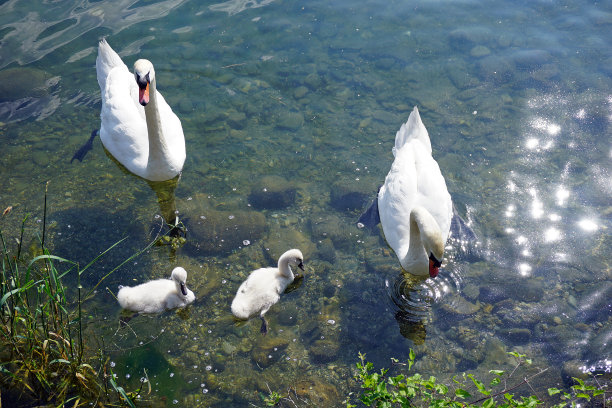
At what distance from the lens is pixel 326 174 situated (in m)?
8.34

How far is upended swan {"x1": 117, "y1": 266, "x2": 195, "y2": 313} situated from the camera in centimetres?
603

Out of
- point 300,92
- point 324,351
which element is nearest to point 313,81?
point 300,92

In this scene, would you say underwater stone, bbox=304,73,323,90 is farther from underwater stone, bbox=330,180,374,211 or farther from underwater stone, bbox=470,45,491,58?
underwater stone, bbox=470,45,491,58

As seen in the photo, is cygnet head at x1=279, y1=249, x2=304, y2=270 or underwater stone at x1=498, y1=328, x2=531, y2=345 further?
cygnet head at x1=279, y1=249, x2=304, y2=270

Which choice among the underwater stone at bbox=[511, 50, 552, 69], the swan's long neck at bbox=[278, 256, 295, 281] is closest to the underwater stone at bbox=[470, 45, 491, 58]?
the underwater stone at bbox=[511, 50, 552, 69]

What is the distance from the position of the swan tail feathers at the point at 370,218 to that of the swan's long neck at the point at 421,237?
45.0 inches

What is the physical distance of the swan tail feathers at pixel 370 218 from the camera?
24.8 ft

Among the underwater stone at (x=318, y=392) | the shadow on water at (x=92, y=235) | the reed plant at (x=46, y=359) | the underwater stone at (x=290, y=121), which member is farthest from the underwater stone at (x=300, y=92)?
the reed plant at (x=46, y=359)

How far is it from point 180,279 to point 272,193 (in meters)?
2.40

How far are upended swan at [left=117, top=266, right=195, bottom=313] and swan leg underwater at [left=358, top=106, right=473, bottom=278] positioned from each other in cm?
255

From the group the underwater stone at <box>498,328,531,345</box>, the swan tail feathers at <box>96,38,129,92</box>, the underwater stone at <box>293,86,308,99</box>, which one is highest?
the swan tail feathers at <box>96,38,129,92</box>

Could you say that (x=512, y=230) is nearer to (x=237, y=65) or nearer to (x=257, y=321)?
(x=257, y=321)

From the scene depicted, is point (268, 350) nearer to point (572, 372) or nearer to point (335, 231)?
point (335, 231)

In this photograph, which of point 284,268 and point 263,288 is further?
point 284,268
